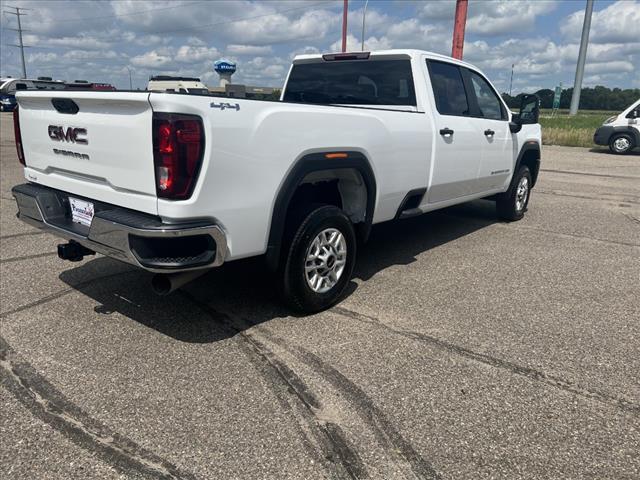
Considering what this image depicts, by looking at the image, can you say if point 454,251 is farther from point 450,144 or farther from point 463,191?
point 450,144

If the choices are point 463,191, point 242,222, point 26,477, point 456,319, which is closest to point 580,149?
point 463,191

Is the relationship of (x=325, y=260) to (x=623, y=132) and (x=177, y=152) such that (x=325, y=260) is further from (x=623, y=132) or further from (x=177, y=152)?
(x=623, y=132)

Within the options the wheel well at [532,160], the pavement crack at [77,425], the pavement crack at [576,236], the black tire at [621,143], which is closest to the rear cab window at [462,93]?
the wheel well at [532,160]

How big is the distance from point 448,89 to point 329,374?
343 centimetres

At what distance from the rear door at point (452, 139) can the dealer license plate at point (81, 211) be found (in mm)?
3013

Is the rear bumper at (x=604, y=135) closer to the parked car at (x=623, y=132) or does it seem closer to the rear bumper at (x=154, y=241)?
the parked car at (x=623, y=132)

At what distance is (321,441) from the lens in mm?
2525

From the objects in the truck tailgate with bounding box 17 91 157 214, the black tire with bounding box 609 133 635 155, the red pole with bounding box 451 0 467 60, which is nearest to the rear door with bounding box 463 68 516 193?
the truck tailgate with bounding box 17 91 157 214

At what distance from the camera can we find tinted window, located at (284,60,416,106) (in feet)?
16.3

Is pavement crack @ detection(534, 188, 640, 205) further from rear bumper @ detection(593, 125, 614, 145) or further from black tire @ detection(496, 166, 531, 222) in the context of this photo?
rear bumper @ detection(593, 125, 614, 145)

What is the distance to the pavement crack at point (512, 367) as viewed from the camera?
291 centimetres

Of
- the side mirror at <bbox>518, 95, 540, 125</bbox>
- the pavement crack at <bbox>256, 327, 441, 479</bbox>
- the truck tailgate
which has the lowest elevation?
the pavement crack at <bbox>256, 327, 441, 479</bbox>

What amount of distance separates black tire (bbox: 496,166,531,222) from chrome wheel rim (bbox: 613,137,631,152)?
40.2 ft

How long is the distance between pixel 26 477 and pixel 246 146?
76.7 inches
